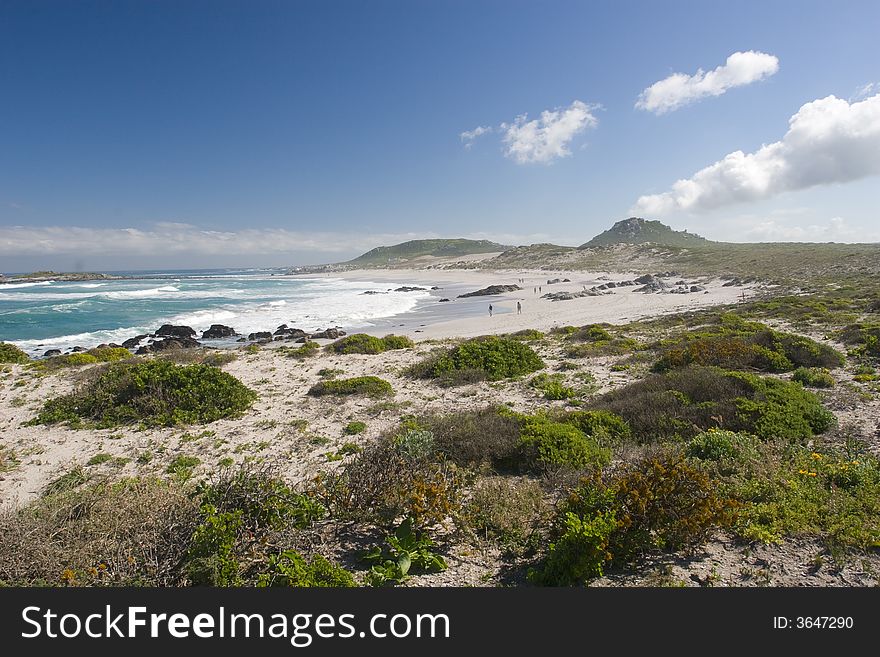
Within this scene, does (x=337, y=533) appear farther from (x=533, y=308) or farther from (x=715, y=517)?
(x=533, y=308)

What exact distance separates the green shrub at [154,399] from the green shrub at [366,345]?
23.5ft

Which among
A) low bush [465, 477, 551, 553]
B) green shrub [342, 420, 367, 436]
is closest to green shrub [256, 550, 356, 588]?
low bush [465, 477, 551, 553]

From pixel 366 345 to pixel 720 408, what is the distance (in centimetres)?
1454

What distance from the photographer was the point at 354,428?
31.8ft

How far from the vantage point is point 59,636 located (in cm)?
307

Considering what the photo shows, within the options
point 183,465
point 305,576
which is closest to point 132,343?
point 183,465

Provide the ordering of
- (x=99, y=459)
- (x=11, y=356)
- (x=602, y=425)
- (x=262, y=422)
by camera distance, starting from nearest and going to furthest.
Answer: (x=602, y=425), (x=99, y=459), (x=262, y=422), (x=11, y=356)

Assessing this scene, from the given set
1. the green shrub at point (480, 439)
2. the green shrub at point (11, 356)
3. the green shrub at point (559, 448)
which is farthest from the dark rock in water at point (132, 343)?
the green shrub at point (559, 448)

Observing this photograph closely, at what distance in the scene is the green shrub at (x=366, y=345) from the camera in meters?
19.3

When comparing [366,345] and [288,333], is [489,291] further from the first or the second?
[366,345]

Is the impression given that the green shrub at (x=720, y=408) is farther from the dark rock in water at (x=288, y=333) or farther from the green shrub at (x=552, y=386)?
the dark rock in water at (x=288, y=333)

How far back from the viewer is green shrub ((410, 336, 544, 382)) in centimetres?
1368

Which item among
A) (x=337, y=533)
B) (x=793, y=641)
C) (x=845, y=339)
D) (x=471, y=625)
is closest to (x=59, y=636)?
(x=337, y=533)

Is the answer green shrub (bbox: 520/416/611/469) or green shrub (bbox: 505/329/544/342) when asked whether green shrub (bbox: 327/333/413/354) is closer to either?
green shrub (bbox: 505/329/544/342)
